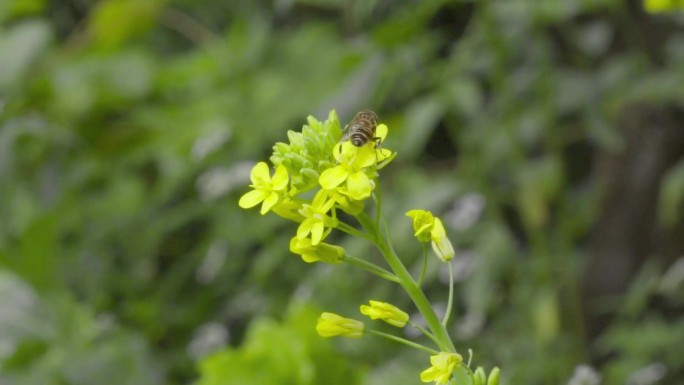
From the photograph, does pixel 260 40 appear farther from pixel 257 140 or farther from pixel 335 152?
pixel 335 152

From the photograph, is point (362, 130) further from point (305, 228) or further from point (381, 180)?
point (381, 180)

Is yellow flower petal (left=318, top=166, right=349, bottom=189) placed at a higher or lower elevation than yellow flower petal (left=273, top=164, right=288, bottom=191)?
lower

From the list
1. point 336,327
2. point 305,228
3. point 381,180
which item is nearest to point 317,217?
point 305,228

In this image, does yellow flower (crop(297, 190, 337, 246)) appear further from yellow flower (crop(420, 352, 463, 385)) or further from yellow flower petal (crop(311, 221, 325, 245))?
yellow flower (crop(420, 352, 463, 385))

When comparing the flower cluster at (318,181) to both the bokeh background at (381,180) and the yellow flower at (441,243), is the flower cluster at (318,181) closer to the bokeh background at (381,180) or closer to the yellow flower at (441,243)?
the yellow flower at (441,243)

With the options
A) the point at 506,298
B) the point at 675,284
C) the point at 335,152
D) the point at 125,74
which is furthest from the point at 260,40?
the point at 335,152

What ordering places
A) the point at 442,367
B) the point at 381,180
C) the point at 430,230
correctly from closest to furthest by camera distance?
the point at 442,367
the point at 430,230
the point at 381,180

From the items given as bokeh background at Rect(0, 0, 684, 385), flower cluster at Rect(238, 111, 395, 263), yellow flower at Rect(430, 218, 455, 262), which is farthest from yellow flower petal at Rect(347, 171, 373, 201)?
bokeh background at Rect(0, 0, 684, 385)
